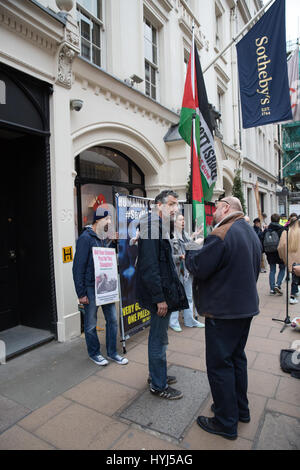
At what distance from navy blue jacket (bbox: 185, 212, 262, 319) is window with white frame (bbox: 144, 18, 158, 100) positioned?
22.4 ft

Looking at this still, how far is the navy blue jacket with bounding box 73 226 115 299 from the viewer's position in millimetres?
3510

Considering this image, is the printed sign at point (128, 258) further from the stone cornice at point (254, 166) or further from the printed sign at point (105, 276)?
the stone cornice at point (254, 166)

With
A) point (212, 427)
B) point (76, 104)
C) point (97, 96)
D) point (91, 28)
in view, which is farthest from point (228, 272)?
point (91, 28)

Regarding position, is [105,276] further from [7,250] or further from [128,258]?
[7,250]

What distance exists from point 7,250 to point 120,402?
9.85ft

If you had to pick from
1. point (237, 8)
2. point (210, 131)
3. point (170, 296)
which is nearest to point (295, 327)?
point (170, 296)

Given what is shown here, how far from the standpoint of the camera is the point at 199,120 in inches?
200

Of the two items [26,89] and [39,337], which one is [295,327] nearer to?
[39,337]

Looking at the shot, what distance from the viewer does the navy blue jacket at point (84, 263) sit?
138 inches

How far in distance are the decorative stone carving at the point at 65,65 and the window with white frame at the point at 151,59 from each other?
3.78 metres

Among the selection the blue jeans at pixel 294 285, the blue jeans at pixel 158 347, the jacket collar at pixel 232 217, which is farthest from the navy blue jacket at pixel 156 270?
the blue jeans at pixel 294 285

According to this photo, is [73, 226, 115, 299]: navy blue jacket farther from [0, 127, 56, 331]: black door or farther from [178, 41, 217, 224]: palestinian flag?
[178, 41, 217, 224]: palestinian flag

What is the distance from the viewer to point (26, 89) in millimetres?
3949
